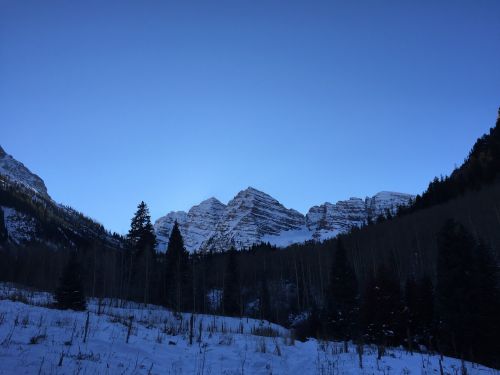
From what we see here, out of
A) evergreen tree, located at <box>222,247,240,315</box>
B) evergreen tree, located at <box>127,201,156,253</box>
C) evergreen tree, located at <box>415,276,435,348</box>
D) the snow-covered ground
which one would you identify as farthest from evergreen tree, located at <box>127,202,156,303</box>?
the snow-covered ground

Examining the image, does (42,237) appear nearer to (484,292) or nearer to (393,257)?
(393,257)

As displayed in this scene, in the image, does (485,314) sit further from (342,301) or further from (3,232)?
(3,232)

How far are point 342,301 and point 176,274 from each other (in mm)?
27666

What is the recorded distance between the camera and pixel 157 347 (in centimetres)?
1160

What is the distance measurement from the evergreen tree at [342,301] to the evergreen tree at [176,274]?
23607 mm

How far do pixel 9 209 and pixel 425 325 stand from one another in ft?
535

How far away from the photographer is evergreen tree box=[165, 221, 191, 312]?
55.8 metres

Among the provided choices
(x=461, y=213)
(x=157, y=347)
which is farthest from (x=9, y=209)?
(x=157, y=347)

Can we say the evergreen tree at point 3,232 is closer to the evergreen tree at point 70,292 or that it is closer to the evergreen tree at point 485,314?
the evergreen tree at point 70,292

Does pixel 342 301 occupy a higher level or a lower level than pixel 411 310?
higher

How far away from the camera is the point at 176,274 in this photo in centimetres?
5691

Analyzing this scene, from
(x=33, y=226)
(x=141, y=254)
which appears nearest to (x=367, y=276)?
(x=141, y=254)

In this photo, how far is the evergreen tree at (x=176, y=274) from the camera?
55.8 metres

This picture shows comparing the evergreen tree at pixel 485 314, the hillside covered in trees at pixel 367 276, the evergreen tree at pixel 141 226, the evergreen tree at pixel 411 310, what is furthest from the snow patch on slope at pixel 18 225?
the evergreen tree at pixel 485 314
